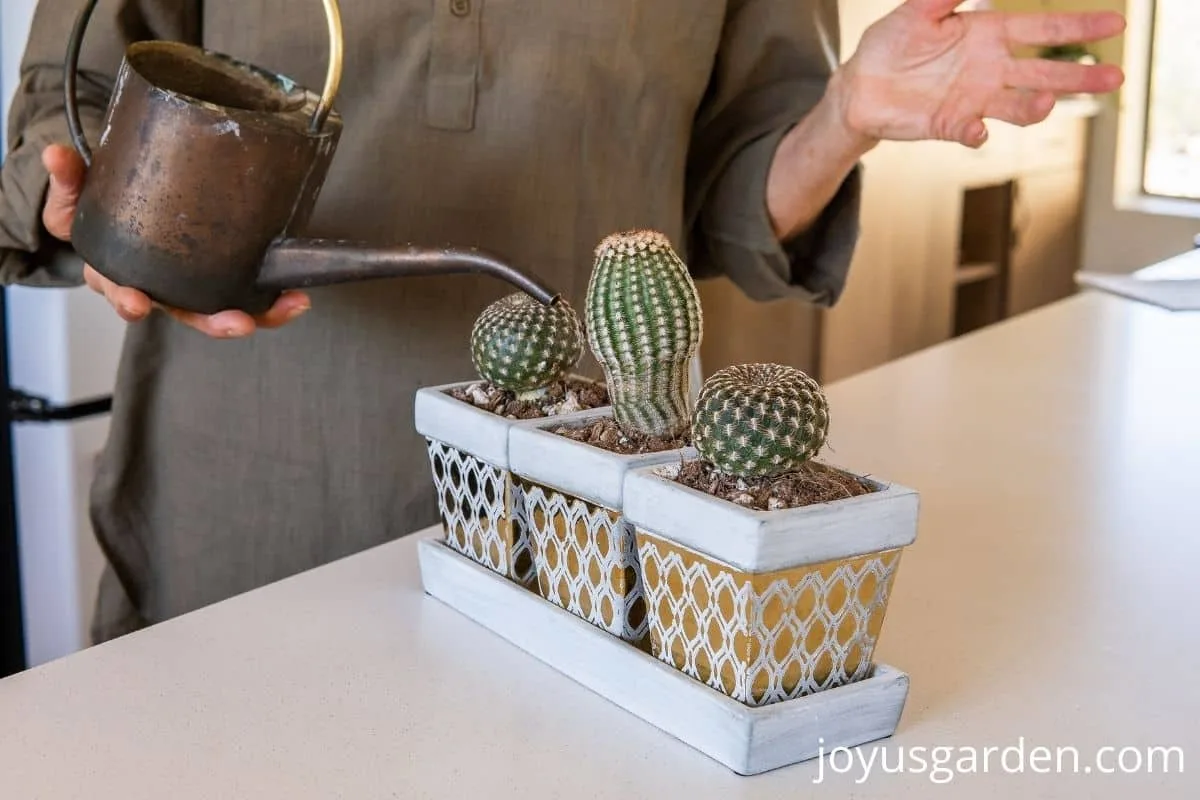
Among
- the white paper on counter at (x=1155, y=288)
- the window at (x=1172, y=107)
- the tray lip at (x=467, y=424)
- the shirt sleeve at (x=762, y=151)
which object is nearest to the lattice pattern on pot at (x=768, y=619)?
the tray lip at (x=467, y=424)

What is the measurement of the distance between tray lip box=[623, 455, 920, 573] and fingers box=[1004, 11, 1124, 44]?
493 millimetres

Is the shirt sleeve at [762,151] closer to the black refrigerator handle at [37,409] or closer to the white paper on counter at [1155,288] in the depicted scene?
the white paper on counter at [1155,288]

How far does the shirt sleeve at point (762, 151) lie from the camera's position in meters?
1.30

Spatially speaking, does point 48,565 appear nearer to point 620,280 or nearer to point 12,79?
point 12,79

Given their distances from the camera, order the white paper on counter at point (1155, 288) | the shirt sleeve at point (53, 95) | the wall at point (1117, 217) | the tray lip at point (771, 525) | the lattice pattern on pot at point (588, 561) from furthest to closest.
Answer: the wall at point (1117, 217) → the white paper on counter at point (1155, 288) → the shirt sleeve at point (53, 95) → the lattice pattern on pot at point (588, 561) → the tray lip at point (771, 525)

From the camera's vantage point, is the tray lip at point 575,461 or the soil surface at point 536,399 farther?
the soil surface at point 536,399

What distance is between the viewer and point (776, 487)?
0.66 meters

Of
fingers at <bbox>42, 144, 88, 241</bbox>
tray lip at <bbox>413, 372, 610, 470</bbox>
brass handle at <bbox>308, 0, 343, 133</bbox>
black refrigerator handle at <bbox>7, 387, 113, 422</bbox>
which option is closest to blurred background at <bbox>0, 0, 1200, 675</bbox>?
black refrigerator handle at <bbox>7, 387, 113, 422</bbox>

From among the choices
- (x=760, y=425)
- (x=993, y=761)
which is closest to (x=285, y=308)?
(x=760, y=425)

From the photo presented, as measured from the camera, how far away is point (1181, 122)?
4910 mm

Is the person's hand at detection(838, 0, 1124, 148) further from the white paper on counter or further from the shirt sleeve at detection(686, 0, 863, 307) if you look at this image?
the white paper on counter

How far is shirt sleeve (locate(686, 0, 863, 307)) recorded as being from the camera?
130 cm

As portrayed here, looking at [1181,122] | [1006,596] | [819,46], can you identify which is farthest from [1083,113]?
[1006,596]

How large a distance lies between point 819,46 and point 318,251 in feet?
1.99
